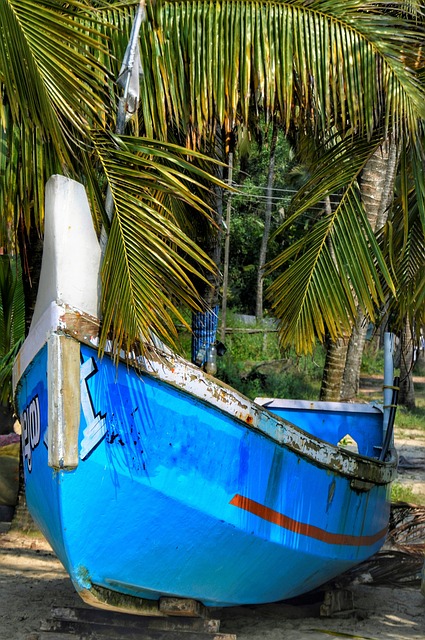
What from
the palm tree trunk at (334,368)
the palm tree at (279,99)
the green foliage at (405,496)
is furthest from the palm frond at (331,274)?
the green foliage at (405,496)

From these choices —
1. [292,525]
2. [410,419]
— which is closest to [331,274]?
[292,525]

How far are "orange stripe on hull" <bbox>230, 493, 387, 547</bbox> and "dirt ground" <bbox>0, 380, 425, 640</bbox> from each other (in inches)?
23.3

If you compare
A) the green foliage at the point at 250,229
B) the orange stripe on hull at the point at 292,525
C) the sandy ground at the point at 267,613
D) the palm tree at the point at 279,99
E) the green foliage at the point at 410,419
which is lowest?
the sandy ground at the point at 267,613

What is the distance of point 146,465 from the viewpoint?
15.3 ft

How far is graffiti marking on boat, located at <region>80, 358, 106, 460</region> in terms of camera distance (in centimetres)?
443

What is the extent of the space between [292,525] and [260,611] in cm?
130

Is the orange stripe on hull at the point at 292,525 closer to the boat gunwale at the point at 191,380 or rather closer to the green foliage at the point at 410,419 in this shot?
the boat gunwale at the point at 191,380

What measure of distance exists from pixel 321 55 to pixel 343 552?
3.48 m

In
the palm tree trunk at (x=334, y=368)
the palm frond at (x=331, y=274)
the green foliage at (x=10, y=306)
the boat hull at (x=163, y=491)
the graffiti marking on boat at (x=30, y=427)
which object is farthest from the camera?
the palm tree trunk at (x=334, y=368)

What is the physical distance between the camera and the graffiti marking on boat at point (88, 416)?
4426mm

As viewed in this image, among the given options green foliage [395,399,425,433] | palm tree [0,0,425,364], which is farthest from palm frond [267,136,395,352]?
green foliage [395,399,425,433]

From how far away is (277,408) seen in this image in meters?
7.62

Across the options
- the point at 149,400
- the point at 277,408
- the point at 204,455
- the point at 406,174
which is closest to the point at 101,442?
the point at 149,400

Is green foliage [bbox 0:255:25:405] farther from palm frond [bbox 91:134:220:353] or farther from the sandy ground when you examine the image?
palm frond [bbox 91:134:220:353]
